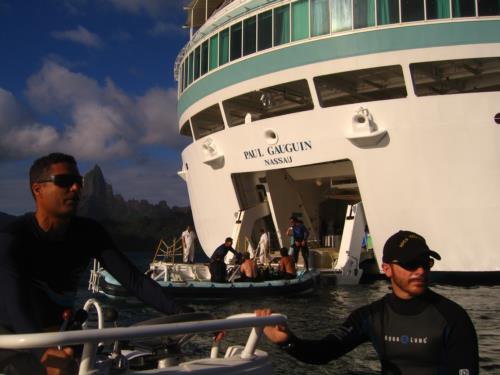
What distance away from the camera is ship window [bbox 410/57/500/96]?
17.3 meters

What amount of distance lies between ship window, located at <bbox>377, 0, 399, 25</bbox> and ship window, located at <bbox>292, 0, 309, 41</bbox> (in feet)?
6.89

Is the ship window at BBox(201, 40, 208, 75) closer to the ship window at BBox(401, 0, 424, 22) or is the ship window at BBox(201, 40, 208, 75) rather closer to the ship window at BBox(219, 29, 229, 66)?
the ship window at BBox(219, 29, 229, 66)

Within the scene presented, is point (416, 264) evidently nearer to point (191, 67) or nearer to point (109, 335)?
point (109, 335)

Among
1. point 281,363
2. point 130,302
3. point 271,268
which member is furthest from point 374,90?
point 281,363

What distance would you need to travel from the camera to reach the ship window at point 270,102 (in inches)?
763

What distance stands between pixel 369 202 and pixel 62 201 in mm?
13572

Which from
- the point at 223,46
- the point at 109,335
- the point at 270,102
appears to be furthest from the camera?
the point at 223,46

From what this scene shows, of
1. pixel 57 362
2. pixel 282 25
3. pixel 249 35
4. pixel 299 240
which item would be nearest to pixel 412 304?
pixel 57 362

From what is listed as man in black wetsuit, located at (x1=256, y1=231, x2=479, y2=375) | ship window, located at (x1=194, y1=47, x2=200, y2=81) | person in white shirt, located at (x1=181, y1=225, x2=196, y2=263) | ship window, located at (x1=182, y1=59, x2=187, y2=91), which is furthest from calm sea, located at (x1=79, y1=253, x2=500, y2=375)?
ship window, located at (x1=182, y1=59, x2=187, y2=91)

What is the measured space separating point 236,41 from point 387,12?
5.07 meters

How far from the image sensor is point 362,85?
2028 centimetres

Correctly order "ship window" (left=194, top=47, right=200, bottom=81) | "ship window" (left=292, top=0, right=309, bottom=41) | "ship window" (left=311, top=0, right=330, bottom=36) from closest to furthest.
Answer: "ship window" (left=311, top=0, right=330, bottom=36), "ship window" (left=292, top=0, right=309, bottom=41), "ship window" (left=194, top=47, right=200, bottom=81)

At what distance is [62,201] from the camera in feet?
9.55

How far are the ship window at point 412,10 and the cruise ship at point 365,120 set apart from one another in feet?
0.10
